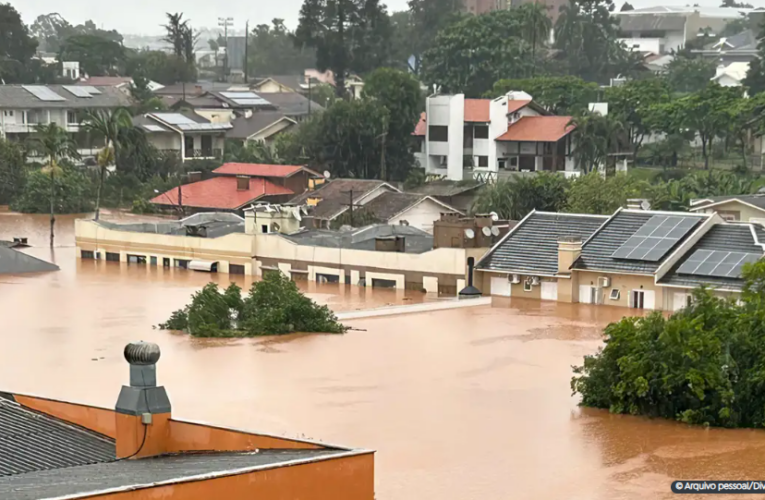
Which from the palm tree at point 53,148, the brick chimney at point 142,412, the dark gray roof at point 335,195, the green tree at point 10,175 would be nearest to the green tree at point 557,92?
the dark gray roof at point 335,195

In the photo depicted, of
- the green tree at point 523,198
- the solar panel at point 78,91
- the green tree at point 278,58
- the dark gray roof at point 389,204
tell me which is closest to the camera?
the green tree at point 523,198

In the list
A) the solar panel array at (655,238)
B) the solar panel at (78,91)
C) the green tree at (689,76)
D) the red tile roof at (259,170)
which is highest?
the green tree at (689,76)

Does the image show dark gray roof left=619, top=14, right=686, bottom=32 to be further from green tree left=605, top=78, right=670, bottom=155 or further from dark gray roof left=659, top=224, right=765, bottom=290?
dark gray roof left=659, top=224, right=765, bottom=290

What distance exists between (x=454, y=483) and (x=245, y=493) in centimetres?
744

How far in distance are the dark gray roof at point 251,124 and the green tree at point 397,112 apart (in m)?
8.49

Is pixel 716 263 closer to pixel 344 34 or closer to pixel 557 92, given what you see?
pixel 557 92

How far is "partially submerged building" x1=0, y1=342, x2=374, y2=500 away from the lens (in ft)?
46.9

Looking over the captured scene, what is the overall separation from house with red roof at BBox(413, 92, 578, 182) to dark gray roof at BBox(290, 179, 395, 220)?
9.88 meters

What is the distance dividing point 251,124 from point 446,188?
62.0 feet

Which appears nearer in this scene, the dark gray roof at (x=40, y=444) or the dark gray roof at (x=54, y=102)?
the dark gray roof at (x=40, y=444)

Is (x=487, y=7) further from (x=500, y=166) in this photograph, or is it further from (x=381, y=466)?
(x=381, y=466)

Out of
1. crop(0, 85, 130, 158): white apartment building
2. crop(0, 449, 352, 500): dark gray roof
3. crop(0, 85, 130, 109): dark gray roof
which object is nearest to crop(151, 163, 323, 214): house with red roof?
crop(0, 85, 130, 158): white apartment building

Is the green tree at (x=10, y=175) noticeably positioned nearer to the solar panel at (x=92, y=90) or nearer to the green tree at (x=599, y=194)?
the solar panel at (x=92, y=90)

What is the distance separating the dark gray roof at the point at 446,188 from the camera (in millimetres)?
61669
